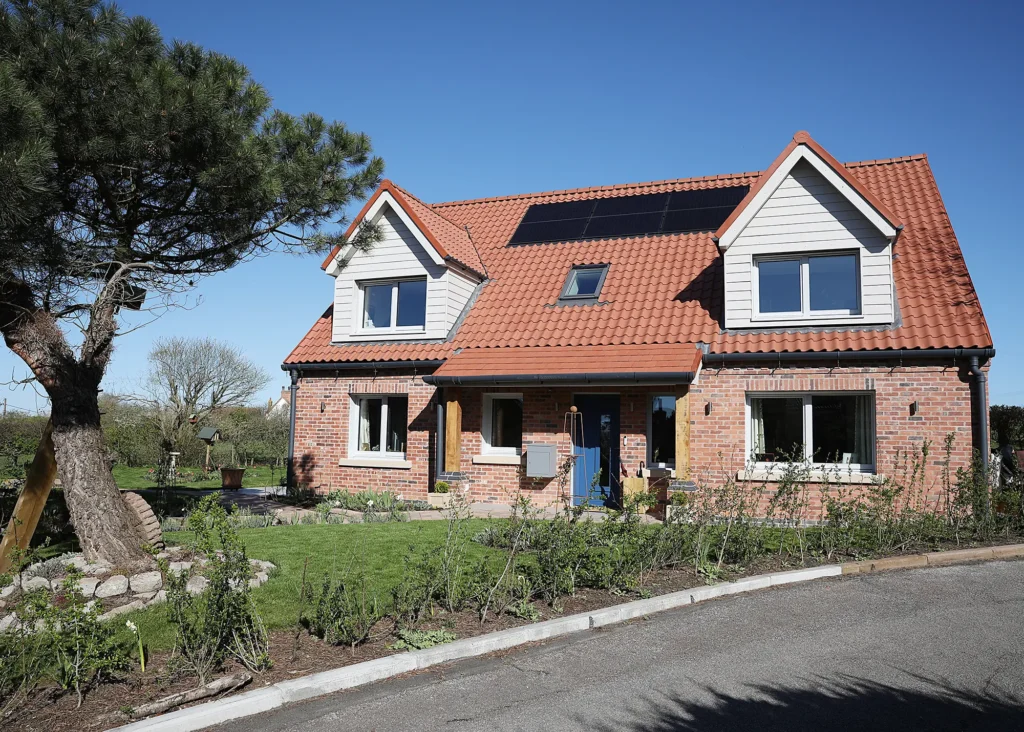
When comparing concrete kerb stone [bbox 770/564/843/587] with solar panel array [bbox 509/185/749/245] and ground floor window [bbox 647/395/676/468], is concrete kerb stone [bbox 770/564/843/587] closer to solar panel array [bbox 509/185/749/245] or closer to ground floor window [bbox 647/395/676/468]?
ground floor window [bbox 647/395/676/468]

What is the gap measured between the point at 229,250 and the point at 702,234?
11109 millimetres

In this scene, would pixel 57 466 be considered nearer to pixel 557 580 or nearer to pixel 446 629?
pixel 446 629

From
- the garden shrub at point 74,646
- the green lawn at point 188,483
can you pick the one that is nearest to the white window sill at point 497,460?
the green lawn at point 188,483

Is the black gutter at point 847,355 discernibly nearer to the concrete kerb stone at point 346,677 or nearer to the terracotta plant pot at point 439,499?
the terracotta plant pot at point 439,499

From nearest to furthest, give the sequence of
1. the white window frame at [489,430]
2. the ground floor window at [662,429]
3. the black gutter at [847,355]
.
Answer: the black gutter at [847,355], the ground floor window at [662,429], the white window frame at [489,430]

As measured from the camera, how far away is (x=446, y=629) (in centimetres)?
635

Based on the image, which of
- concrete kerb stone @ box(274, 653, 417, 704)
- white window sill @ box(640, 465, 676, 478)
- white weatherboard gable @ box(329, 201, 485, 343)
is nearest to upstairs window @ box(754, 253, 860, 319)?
white window sill @ box(640, 465, 676, 478)

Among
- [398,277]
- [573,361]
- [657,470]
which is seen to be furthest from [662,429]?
[398,277]

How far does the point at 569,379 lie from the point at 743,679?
851 centimetres

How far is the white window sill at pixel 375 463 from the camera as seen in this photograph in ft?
52.9

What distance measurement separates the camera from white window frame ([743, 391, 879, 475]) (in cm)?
1322

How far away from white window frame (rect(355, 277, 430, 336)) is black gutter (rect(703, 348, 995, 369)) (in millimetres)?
6329

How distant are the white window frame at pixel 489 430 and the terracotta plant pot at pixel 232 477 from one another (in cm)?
831

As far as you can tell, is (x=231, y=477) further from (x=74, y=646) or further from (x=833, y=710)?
(x=833, y=710)
